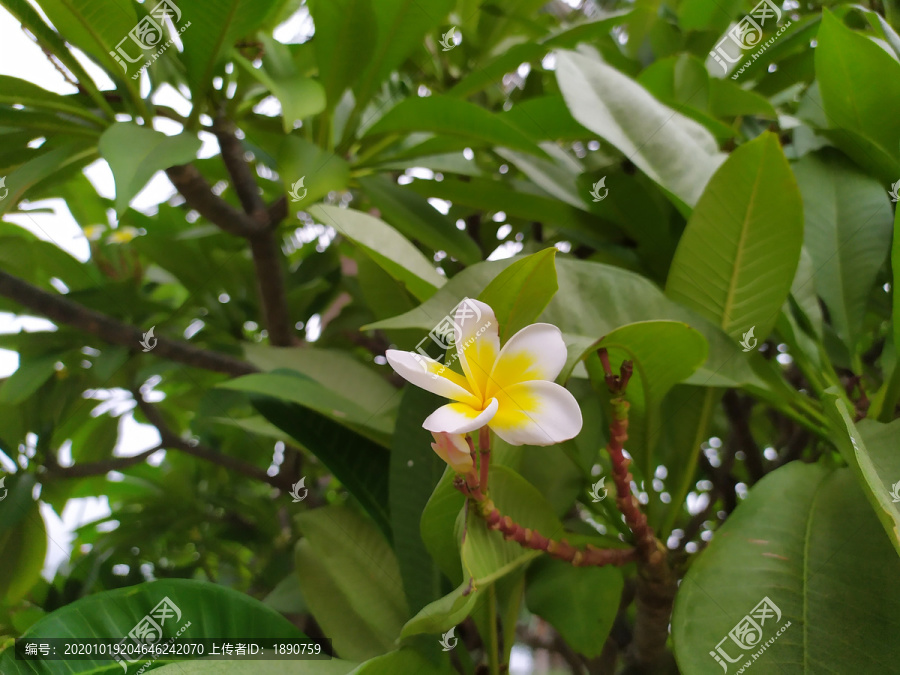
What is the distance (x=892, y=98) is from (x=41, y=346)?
97 cm

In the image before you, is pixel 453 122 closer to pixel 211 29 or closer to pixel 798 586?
pixel 211 29

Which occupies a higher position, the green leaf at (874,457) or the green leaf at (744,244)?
the green leaf at (744,244)

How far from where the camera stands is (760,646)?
1.12 ft

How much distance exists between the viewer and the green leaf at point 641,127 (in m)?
0.51

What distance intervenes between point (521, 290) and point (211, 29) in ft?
1.42

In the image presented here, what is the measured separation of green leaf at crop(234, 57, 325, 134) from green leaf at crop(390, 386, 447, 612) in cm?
26

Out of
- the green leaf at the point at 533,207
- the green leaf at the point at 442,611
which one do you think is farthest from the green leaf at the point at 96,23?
the green leaf at the point at 442,611

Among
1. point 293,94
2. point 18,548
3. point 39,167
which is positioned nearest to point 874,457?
point 293,94

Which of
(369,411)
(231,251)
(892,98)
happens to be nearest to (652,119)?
(892,98)

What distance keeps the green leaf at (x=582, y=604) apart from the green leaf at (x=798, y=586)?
68 millimetres

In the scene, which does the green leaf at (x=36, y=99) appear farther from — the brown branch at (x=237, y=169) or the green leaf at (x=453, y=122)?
the green leaf at (x=453, y=122)

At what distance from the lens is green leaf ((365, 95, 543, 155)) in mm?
582

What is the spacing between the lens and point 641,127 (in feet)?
1.76

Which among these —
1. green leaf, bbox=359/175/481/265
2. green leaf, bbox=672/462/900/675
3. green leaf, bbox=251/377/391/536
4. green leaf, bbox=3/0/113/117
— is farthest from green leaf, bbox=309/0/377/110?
green leaf, bbox=672/462/900/675
